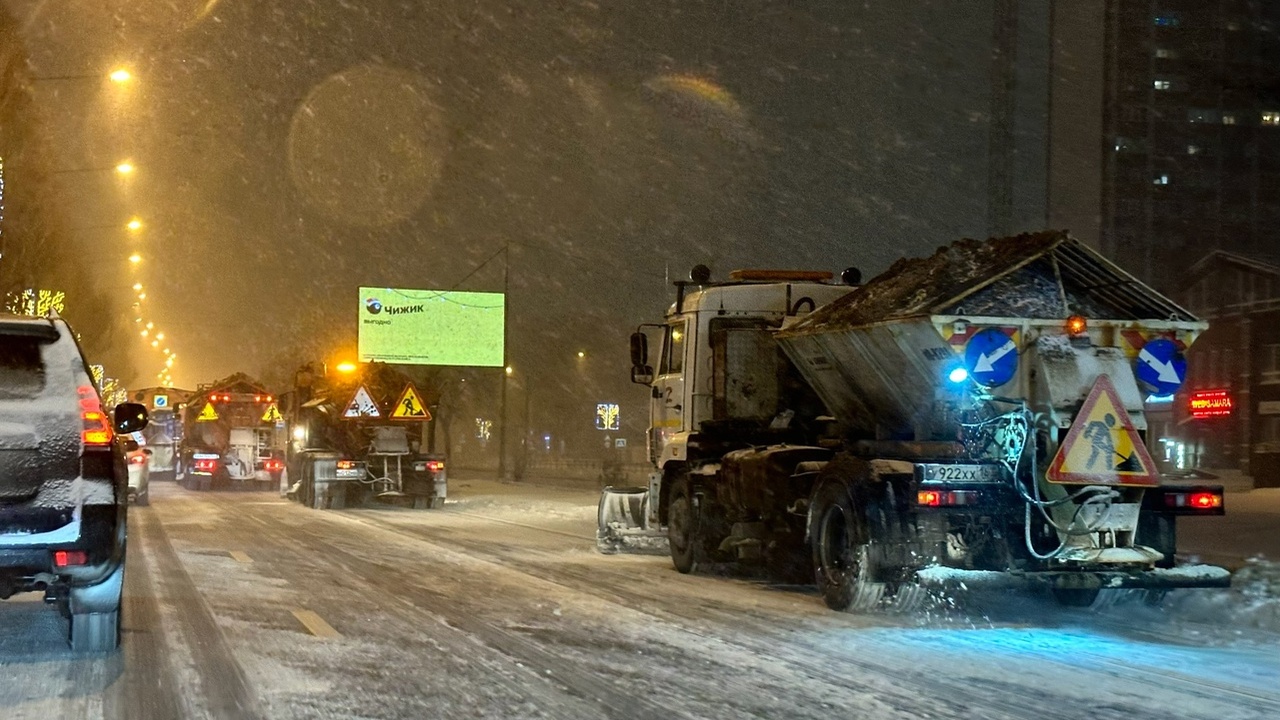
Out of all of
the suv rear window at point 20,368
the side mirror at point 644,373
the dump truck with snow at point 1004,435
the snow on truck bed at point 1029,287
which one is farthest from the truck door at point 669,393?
the suv rear window at point 20,368

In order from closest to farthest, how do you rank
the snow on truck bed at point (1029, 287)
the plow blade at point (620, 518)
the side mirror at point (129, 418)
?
1. the side mirror at point (129, 418)
2. the snow on truck bed at point (1029, 287)
3. the plow blade at point (620, 518)

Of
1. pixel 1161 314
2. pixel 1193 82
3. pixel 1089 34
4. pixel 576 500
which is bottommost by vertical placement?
pixel 576 500

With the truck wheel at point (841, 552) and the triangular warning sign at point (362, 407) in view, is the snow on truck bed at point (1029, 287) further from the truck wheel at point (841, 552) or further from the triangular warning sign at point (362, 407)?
the triangular warning sign at point (362, 407)

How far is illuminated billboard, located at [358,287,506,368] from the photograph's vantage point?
4591cm

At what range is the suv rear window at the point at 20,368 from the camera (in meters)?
8.12

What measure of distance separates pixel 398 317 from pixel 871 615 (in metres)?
36.3

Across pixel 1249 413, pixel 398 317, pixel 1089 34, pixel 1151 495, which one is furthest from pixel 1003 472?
pixel 1249 413

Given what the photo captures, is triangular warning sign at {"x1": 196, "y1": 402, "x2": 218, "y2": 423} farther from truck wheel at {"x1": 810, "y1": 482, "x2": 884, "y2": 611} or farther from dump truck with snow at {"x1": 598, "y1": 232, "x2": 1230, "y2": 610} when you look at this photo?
truck wheel at {"x1": 810, "y1": 482, "x2": 884, "y2": 611}

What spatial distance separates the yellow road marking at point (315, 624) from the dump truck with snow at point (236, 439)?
28012mm

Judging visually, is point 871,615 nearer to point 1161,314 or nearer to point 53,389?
point 1161,314

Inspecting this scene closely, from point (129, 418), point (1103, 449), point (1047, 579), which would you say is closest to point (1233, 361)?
point (1103, 449)

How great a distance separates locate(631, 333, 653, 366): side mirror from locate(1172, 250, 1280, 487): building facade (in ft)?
119

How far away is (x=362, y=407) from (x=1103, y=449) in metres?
19.4

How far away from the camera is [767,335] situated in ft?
49.9
